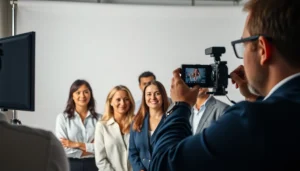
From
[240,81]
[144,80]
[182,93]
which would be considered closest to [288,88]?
[182,93]

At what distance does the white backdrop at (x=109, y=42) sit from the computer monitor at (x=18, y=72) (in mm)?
2431

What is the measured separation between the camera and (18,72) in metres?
1.49

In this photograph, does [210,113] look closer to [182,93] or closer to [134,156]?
[134,156]

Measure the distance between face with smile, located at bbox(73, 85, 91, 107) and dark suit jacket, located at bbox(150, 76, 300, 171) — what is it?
8.75 feet

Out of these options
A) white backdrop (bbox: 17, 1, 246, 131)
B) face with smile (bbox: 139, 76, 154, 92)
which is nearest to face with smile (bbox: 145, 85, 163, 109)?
face with smile (bbox: 139, 76, 154, 92)

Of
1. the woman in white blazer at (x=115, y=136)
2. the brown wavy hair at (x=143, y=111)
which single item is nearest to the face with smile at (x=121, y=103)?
the woman in white blazer at (x=115, y=136)

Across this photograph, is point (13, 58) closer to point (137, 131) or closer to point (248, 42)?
point (248, 42)

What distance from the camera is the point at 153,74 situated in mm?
3922

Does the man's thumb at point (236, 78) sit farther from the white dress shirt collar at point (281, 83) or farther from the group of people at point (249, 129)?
the white dress shirt collar at point (281, 83)

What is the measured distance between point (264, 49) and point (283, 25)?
68 millimetres

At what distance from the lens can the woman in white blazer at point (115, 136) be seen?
3.09 metres

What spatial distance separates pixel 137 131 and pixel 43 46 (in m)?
1.69

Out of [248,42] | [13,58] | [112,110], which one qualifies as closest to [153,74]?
[112,110]

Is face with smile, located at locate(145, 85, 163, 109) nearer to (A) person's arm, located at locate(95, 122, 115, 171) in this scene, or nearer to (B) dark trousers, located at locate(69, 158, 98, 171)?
(A) person's arm, located at locate(95, 122, 115, 171)
